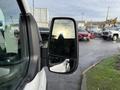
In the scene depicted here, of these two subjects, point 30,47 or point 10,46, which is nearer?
point 30,47

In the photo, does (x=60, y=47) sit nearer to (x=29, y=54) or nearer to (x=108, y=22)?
(x=29, y=54)

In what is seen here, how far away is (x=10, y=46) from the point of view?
192 centimetres

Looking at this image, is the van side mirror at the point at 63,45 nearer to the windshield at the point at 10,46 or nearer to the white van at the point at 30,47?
the white van at the point at 30,47

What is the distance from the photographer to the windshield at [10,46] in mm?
1725

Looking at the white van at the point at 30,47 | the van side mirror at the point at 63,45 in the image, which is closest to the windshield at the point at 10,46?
the white van at the point at 30,47

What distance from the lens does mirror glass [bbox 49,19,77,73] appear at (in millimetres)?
1872

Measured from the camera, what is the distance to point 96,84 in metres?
8.03

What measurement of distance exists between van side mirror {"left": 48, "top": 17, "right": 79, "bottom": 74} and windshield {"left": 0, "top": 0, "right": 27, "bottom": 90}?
0.71ft

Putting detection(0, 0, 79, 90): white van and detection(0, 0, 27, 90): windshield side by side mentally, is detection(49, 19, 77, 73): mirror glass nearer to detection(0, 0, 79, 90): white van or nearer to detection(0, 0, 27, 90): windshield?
detection(0, 0, 79, 90): white van

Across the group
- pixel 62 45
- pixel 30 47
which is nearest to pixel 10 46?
pixel 30 47

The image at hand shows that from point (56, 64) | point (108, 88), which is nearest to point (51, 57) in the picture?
point (56, 64)

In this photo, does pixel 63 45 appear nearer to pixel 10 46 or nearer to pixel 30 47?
pixel 30 47

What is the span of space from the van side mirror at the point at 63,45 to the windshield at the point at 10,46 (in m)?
0.22

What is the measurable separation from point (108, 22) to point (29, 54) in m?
68.4
